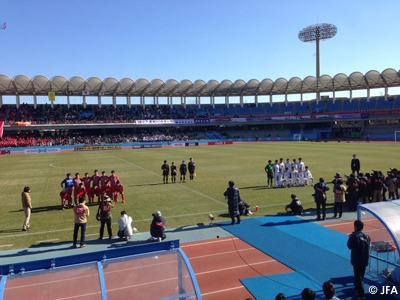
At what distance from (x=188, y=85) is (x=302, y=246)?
66586 millimetres

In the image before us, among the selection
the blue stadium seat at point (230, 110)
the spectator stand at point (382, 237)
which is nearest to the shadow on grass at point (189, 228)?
the spectator stand at point (382, 237)

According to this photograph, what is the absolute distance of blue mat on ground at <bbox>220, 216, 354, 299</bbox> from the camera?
7.77m

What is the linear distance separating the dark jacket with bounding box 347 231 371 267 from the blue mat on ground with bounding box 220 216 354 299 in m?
0.90

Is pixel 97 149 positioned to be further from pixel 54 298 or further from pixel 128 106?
pixel 54 298

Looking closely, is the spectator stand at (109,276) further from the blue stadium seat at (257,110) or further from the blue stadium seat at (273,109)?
the blue stadium seat at (273,109)

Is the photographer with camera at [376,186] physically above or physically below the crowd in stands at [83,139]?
below

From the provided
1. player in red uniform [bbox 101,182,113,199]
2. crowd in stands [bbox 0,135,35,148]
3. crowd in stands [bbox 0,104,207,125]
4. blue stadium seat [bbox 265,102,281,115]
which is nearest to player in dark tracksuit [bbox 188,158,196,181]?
player in red uniform [bbox 101,182,113,199]

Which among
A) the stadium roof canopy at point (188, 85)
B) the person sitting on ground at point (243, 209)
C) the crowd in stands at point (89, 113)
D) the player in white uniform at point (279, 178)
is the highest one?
the stadium roof canopy at point (188, 85)

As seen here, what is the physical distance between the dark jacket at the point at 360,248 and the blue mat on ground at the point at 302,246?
90 cm

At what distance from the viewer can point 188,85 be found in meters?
73.9

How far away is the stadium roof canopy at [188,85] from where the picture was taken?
209ft

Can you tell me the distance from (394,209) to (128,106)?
76.2 m

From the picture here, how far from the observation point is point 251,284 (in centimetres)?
757

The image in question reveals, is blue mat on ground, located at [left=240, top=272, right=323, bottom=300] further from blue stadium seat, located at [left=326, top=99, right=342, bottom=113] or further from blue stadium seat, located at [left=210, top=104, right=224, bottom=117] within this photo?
blue stadium seat, located at [left=326, top=99, right=342, bottom=113]
